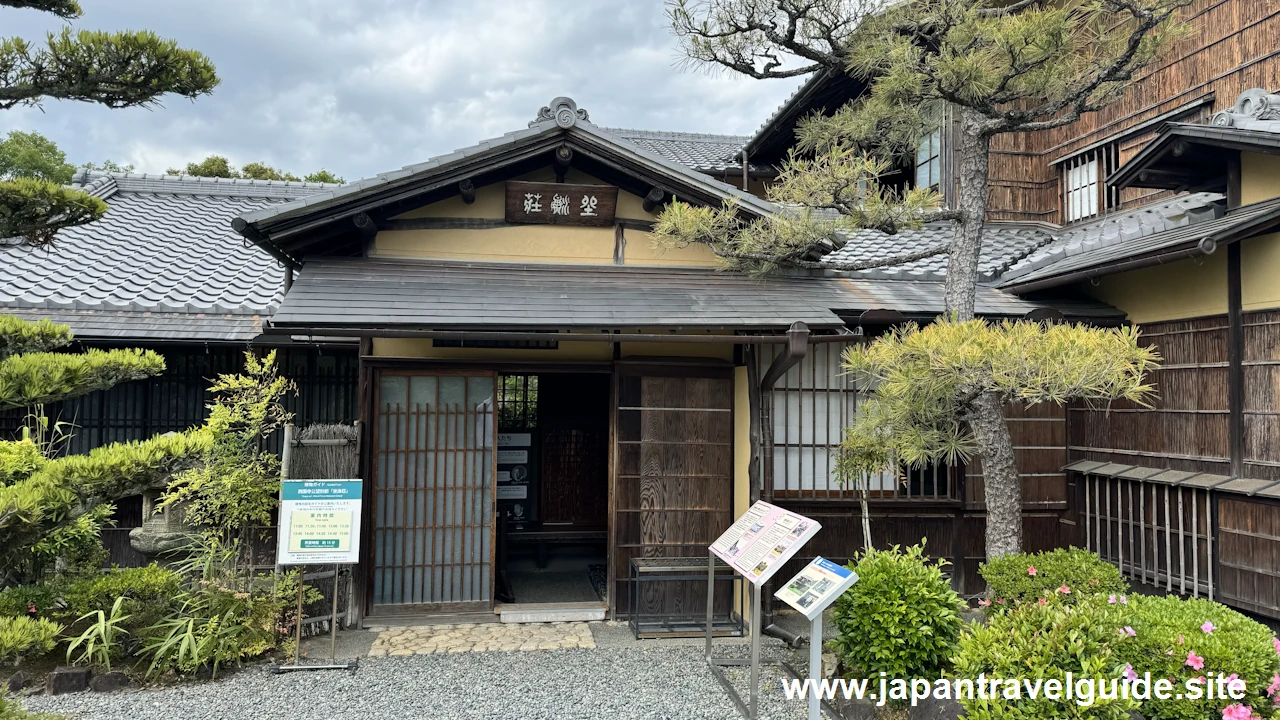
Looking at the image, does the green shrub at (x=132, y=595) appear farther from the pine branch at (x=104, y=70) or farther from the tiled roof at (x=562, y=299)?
the pine branch at (x=104, y=70)

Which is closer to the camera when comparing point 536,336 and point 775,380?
point 536,336

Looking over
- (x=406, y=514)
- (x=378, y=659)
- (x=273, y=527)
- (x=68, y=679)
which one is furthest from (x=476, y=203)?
(x=68, y=679)

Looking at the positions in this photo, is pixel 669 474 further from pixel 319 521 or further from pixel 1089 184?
pixel 1089 184

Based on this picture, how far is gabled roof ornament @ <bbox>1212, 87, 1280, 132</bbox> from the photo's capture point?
6.36m

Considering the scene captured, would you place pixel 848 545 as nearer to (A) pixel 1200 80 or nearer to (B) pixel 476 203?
(B) pixel 476 203

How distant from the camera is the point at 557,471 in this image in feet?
35.7

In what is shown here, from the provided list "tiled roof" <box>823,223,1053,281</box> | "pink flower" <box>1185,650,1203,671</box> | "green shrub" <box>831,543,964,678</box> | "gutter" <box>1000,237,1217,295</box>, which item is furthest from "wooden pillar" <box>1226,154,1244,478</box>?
"green shrub" <box>831,543,964,678</box>

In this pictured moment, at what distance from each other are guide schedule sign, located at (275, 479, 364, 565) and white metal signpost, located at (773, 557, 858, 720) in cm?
355

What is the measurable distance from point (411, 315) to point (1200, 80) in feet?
31.4

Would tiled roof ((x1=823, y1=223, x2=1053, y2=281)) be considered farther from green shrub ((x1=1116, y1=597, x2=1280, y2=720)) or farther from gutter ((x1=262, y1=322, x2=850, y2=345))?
green shrub ((x1=1116, y1=597, x2=1280, y2=720))

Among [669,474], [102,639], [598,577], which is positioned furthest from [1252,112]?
[102,639]

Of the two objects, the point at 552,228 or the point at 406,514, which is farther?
the point at 552,228

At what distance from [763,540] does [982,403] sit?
2.05m

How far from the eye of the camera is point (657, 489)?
7.19m
